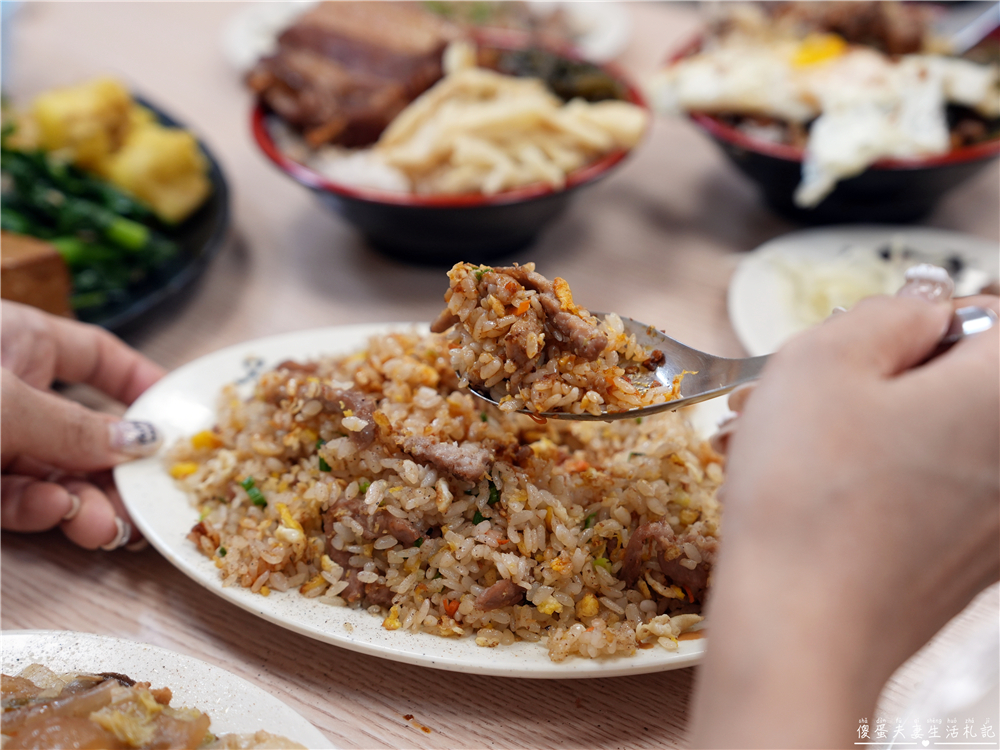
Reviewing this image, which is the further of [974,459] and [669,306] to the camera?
[669,306]

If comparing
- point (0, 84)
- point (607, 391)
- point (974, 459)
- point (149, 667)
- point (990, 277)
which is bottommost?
point (149, 667)

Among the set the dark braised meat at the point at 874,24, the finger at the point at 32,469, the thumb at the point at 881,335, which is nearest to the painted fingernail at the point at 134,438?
the finger at the point at 32,469

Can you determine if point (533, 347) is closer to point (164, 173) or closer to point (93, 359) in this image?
point (93, 359)

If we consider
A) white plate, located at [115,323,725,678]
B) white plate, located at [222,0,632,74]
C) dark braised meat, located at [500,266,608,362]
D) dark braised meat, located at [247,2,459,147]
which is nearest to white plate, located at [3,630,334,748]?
white plate, located at [115,323,725,678]

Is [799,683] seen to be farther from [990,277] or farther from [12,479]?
[990,277]

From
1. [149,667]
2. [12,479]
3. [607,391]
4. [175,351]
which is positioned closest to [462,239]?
[175,351]

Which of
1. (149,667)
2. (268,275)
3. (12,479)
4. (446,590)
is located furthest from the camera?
(268,275)

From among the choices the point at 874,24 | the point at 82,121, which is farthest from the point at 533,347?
the point at 874,24

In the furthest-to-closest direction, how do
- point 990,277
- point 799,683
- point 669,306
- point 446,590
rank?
point 669,306
point 990,277
point 446,590
point 799,683
